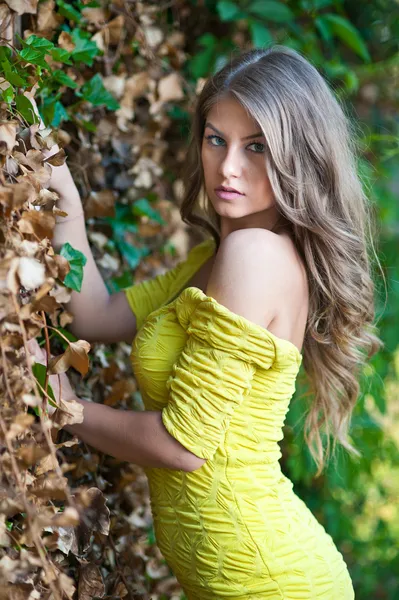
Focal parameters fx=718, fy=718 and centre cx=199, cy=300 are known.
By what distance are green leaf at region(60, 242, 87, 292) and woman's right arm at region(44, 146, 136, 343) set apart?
0.43ft

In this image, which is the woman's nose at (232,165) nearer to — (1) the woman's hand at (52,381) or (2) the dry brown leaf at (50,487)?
(1) the woman's hand at (52,381)

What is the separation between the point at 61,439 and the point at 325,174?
2.38 feet

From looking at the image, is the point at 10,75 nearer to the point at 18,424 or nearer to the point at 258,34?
the point at 18,424

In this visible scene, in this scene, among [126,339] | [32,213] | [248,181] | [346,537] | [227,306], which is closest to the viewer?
[32,213]

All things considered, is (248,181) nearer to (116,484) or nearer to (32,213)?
(32,213)

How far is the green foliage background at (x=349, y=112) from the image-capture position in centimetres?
156

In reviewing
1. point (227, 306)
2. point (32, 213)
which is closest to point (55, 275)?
point (32, 213)

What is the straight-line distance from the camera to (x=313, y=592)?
1.31m

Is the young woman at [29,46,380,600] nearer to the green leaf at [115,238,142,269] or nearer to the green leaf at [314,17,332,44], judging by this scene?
the green leaf at [115,238,142,269]

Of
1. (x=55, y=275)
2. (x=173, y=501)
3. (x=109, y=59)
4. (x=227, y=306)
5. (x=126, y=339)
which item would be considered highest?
(x=109, y=59)

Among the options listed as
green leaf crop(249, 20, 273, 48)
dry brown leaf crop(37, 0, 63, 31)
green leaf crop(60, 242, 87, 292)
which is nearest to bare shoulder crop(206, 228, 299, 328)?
green leaf crop(60, 242, 87, 292)

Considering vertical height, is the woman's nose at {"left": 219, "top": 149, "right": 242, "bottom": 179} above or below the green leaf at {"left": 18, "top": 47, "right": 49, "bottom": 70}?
below

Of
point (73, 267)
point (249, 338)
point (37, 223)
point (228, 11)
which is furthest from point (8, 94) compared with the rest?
point (228, 11)

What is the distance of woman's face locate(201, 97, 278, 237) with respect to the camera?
4.36 ft
